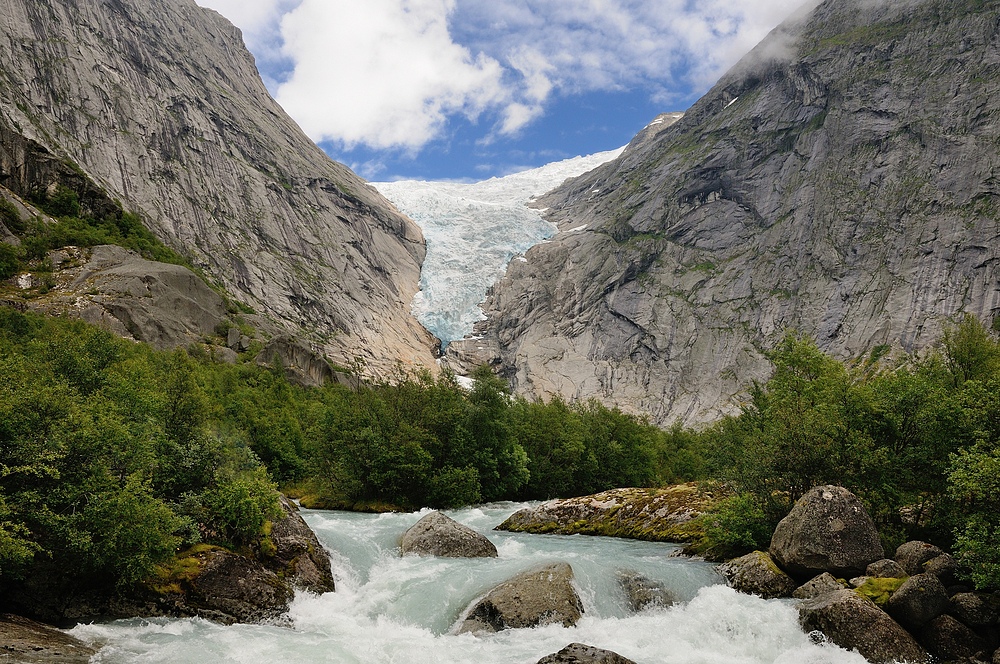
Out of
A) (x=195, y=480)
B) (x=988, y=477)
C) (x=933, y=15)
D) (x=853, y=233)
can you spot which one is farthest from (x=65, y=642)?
(x=933, y=15)

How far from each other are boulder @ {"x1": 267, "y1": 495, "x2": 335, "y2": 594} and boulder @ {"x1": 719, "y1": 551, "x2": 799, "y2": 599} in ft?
41.3

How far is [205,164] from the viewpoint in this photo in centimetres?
12862

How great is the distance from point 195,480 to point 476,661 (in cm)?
1080

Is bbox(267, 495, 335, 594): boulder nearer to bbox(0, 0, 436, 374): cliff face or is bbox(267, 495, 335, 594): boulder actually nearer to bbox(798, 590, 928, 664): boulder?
bbox(798, 590, 928, 664): boulder

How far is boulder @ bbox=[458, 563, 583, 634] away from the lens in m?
16.5

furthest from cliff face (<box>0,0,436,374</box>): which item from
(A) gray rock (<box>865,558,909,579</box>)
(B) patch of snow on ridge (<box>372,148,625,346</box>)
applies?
(A) gray rock (<box>865,558,909,579</box>)

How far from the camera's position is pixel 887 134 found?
390ft

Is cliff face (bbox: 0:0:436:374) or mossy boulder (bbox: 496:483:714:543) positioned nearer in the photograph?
mossy boulder (bbox: 496:483:714:543)

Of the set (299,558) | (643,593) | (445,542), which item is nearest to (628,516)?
(445,542)

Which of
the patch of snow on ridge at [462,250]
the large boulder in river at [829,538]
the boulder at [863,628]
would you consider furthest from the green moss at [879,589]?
the patch of snow on ridge at [462,250]

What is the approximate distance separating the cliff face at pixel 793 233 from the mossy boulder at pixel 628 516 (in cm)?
8367

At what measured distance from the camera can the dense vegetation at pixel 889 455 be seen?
18094 millimetres

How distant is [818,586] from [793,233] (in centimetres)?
12204

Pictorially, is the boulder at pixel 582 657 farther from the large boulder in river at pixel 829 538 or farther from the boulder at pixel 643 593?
the large boulder in river at pixel 829 538
